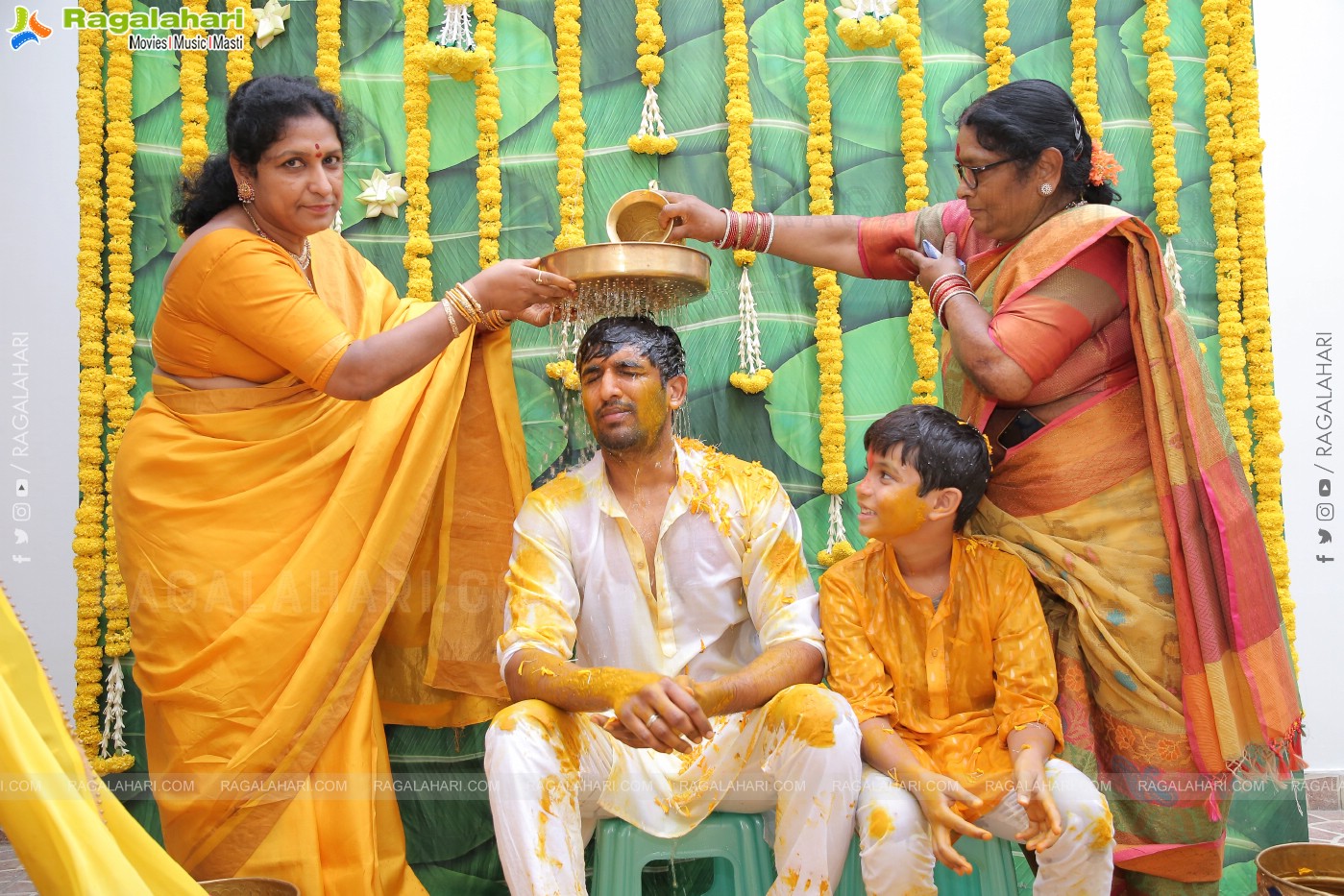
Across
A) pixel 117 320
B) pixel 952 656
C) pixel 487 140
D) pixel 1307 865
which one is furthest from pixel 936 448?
pixel 117 320

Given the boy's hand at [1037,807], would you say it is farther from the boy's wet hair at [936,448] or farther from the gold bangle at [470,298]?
the gold bangle at [470,298]

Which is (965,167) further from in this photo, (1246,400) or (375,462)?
(375,462)

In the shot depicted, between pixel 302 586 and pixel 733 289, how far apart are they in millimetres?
1763

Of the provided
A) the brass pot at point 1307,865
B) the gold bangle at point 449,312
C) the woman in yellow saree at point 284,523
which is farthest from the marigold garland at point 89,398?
the brass pot at point 1307,865

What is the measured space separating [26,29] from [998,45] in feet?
11.5

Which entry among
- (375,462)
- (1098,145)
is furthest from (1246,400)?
(375,462)

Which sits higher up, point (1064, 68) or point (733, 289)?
point (1064, 68)

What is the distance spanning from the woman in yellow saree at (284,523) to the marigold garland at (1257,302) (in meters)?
2.49

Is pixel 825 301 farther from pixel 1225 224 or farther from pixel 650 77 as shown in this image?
pixel 1225 224

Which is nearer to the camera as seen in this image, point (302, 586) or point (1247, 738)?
point (1247, 738)

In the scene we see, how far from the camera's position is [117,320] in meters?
3.89

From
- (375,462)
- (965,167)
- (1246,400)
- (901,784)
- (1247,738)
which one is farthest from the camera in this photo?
(1246,400)

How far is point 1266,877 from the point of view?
2992 millimetres

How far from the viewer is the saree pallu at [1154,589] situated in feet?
9.37
